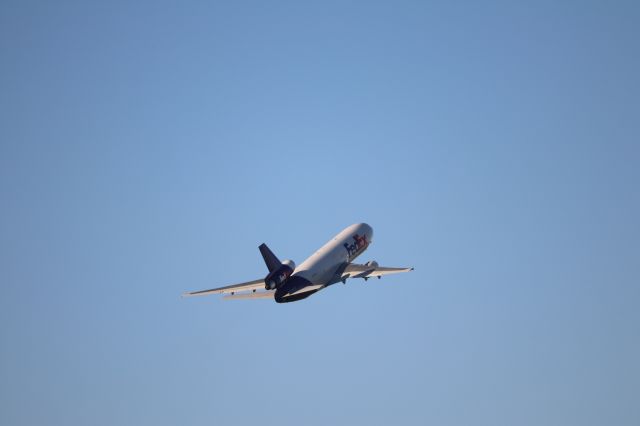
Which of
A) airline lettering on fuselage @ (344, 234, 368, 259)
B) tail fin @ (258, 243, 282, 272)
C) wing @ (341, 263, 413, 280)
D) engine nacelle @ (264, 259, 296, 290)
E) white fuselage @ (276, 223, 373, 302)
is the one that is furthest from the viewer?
airline lettering on fuselage @ (344, 234, 368, 259)

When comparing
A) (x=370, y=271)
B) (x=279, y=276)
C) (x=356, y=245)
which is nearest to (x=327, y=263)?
(x=370, y=271)

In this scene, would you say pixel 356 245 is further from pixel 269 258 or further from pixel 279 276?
pixel 279 276

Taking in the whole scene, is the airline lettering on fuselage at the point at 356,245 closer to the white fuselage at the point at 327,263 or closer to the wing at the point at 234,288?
the white fuselage at the point at 327,263

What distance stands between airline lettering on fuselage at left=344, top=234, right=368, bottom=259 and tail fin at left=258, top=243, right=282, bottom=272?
65.7 ft

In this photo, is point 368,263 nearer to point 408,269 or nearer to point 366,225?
point 408,269

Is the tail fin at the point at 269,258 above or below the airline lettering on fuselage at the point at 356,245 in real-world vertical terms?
below

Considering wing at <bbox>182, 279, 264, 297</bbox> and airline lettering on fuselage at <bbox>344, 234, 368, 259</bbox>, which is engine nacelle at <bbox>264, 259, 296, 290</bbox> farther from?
airline lettering on fuselage at <bbox>344, 234, 368, 259</bbox>

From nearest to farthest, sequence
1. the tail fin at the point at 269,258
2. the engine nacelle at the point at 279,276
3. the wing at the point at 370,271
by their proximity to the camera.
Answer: the engine nacelle at the point at 279,276 → the tail fin at the point at 269,258 → the wing at the point at 370,271

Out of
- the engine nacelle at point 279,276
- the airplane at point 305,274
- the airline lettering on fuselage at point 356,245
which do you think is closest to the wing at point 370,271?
the airplane at point 305,274

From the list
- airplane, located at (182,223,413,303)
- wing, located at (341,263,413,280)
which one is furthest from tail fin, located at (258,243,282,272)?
wing, located at (341,263,413,280)

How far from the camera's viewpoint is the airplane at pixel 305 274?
98.9 m

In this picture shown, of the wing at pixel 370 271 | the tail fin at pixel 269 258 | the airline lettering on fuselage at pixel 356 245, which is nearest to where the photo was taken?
the tail fin at pixel 269 258

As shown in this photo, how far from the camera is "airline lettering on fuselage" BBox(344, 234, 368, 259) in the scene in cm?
11919

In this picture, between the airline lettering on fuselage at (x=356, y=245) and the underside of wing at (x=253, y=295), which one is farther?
the airline lettering on fuselage at (x=356, y=245)
